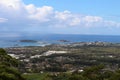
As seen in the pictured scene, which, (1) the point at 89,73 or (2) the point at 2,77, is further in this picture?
(1) the point at 89,73

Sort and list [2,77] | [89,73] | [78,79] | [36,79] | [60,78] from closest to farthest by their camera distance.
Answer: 1. [2,77]
2. [78,79]
3. [89,73]
4. [60,78]
5. [36,79]

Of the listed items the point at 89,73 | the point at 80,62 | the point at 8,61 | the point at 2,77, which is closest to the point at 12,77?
the point at 2,77

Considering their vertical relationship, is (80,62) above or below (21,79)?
below

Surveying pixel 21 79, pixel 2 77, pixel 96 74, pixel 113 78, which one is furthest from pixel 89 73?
pixel 2 77

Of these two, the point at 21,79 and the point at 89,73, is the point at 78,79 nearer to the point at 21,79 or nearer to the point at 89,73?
the point at 89,73

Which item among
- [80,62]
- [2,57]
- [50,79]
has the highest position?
[2,57]

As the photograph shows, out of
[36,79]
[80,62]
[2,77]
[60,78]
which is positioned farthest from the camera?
[80,62]

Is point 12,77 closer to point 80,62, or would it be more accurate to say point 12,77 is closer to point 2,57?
point 2,57

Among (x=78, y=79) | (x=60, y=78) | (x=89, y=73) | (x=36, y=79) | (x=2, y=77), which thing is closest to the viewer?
(x=2, y=77)

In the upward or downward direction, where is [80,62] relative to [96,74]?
downward
